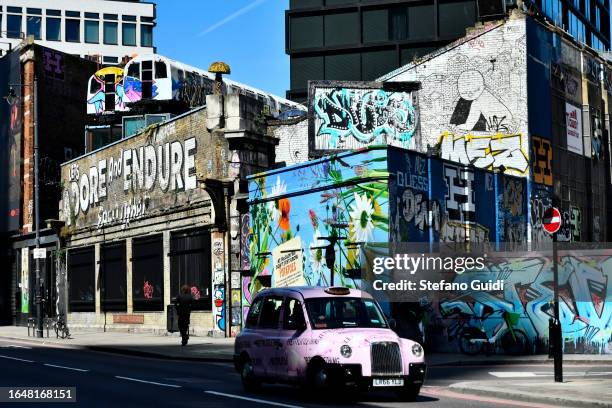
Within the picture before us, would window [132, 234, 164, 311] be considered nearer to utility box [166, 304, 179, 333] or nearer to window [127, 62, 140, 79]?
utility box [166, 304, 179, 333]

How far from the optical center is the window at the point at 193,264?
3444 cm

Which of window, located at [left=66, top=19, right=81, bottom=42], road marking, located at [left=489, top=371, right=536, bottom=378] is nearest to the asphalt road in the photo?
road marking, located at [left=489, top=371, right=536, bottom=378]

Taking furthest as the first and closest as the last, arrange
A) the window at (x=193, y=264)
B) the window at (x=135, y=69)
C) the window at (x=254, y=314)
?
the window at (x=135, y=69), the window at (x=193, y=264), the window at (x=254, y=314)

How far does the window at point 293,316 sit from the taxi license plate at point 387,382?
160 centimetres

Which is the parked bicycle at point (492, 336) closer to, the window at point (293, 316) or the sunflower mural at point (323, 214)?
the sunflower mural at point (323, 214)

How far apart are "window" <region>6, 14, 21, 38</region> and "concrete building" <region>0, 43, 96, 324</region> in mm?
39967

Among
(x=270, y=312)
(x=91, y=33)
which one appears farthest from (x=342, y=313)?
(x=91, y=33)

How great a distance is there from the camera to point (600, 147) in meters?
40.9

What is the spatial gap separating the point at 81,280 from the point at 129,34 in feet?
180

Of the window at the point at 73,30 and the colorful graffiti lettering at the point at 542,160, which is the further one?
the window at the point at 73,30

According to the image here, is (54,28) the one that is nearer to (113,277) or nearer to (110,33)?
(110,33)

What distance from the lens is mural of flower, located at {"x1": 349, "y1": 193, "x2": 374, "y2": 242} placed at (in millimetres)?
26562

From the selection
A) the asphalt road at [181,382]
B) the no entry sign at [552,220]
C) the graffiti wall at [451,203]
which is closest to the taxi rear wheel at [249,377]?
the asphalt road at [181,382]

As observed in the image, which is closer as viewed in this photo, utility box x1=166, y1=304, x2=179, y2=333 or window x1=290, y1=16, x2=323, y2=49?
utility box x1=166, y1=304, x2=179, y2=333
